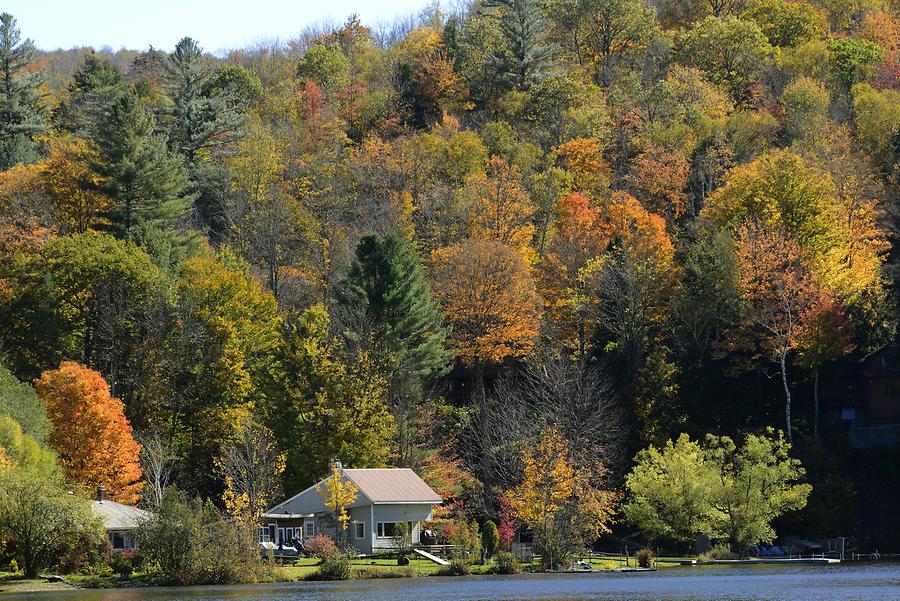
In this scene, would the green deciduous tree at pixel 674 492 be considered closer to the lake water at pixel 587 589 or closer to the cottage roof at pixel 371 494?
the lake water at pixel 587 589

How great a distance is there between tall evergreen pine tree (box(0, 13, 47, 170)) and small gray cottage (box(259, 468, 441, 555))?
47779 millimetres

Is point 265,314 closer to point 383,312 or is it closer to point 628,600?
point 383,312

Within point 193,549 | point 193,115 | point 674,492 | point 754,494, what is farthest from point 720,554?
point 193,115

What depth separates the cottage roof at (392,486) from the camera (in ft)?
237

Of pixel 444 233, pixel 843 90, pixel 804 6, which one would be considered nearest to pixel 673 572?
pixel 444 233

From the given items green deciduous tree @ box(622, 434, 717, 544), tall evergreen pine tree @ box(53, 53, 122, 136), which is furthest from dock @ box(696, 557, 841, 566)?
tall evergreen pine tree @ box(53, 53, 122, 136)

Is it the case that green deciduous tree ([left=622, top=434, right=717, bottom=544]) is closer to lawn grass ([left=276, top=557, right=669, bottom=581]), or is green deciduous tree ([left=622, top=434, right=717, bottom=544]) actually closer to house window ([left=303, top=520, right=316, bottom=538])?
lawn grass ([left=276, top=557, right=669, bottom=581])

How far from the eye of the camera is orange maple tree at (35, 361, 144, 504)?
71750 mm

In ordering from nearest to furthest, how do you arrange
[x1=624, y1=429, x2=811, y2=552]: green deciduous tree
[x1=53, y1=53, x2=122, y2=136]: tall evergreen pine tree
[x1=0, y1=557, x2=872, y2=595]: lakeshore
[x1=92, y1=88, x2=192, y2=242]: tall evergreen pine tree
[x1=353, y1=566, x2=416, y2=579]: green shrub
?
[x1=0, y1=557, x2=872, y2=595]: lakeshore, [x1=353, y1=566, x2=416, y2=579]: green shrub, [x1=624, y1=429, x2=811, y2=552]: green deciduous tree, [x1=92, y1=88, x2=192, y2=242]: tall evergreen pine tree, [x1=53, y1=53, x2=122, y2=136]: tall evergreen pine tree

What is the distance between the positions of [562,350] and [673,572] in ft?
78.4

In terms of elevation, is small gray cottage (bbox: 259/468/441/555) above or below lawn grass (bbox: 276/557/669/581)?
above

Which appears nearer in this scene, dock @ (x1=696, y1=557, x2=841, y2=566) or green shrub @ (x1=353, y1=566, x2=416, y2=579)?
green shrub @ (x1=353, y1=566, x2=416, y2=579)

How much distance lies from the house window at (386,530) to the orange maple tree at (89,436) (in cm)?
1253

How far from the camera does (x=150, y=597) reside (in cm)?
5156
